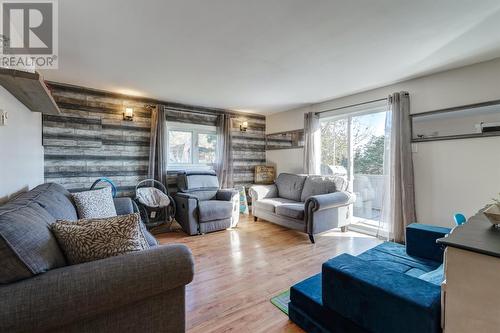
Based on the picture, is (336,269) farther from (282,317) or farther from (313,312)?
(282,317)

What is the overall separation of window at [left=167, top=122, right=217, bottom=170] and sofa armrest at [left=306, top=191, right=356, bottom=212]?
103 inches

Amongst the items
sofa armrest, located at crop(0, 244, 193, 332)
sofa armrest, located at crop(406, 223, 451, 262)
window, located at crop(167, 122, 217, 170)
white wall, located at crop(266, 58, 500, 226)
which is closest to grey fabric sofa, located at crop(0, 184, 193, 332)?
sofa armrest, located at crop(0, 244, 193, 332)

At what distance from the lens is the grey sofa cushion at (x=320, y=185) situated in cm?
373

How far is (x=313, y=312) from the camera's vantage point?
61.0 inches

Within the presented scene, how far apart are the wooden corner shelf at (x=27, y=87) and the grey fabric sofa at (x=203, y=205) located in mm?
2107

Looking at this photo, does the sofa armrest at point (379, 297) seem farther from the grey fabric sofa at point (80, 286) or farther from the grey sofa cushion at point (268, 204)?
the grey sofa cushion at point (268, 204)

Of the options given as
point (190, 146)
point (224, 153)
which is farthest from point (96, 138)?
point (224, 153)

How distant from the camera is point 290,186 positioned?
173 inches

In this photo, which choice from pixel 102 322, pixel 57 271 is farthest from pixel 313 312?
pixel 57 271

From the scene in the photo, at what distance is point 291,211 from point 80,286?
9.46 ft

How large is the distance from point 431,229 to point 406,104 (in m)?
1.90

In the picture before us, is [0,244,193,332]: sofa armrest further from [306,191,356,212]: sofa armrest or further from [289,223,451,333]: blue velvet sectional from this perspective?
[306,191,356,212]: sofa armrest

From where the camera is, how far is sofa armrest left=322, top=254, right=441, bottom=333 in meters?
1.05

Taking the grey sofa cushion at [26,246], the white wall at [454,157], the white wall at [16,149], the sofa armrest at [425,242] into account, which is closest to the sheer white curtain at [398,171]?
the white wall at [454,157]
